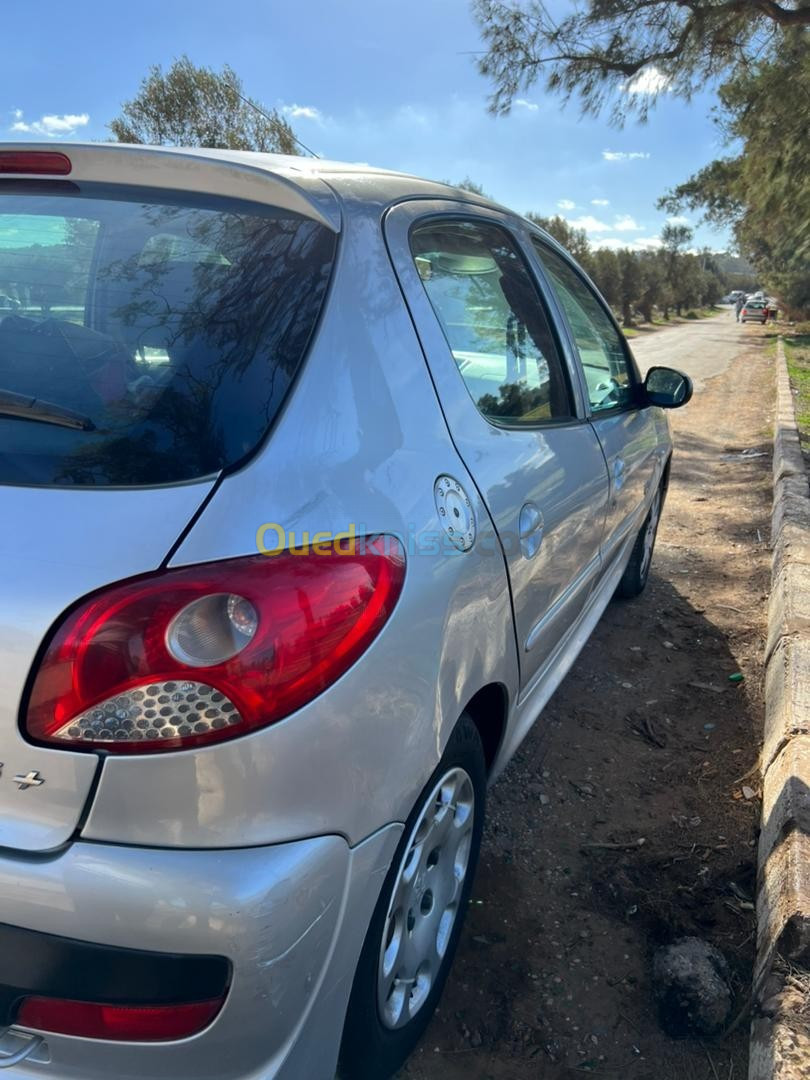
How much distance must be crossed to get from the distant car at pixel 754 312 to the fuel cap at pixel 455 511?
5292cm

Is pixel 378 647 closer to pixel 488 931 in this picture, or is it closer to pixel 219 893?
pixel 219 893

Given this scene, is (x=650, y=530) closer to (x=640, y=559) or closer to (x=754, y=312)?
(x=640, y=559)

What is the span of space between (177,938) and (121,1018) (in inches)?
6.5

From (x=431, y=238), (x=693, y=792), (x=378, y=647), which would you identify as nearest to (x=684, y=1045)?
(x=693, y=792)

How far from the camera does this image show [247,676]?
119 centimetres

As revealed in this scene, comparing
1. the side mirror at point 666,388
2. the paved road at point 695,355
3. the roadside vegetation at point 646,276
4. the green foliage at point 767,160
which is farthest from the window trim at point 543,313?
the roadside vegetation at point 646,276

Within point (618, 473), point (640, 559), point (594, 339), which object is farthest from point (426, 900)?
point (640, 559)

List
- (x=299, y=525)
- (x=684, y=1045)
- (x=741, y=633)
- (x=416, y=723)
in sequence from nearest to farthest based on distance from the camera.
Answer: (x=299, y=525), (x=416, y=723), (x=684, y=1045), (x=741, y=633)

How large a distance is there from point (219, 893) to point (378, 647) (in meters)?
0.45

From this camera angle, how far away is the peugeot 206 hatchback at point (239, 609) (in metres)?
1.15

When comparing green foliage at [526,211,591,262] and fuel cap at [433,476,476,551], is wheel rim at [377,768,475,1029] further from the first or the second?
green foliage at [526,211,591,262]

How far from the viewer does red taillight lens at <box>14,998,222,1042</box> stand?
1.17 m

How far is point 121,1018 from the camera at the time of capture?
118 cm

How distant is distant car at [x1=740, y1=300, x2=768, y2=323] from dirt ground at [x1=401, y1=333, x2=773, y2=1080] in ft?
166
